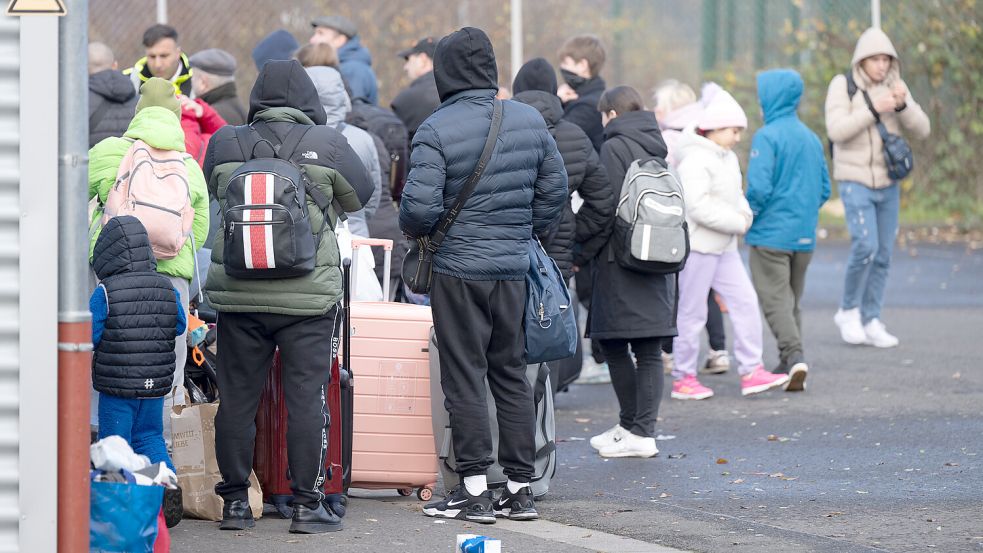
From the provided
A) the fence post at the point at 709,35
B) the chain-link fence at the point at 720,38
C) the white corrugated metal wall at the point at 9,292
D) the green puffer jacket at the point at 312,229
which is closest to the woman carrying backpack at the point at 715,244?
the green puffer jacket at the point at 312,229

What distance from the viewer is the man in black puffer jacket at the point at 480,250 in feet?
21.1

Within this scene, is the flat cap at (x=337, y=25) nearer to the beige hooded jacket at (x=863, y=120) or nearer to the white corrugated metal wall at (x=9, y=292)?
the beige hooded jacket at (x=863, y=120)

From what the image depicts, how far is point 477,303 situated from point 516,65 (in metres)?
8.99

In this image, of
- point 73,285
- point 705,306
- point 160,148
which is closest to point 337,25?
point 705,306

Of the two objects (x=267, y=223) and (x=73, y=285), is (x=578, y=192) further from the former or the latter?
(x=73, y=285)

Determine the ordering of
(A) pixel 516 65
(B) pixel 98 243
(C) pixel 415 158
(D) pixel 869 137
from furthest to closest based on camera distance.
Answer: (A) pixel 516 65
(D) pixel 869 137
(C) pixel 415 158
(B) pixel 98 243

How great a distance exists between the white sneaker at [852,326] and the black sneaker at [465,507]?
5.83 metres

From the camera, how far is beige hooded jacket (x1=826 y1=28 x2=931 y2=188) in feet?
37.1

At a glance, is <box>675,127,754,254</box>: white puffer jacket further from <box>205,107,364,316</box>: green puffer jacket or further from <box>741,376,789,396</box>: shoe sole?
<box>205,107,364,316</box>: green puffer jacket

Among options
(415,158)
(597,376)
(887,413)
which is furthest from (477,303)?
(597,376)

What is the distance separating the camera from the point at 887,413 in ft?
30.0

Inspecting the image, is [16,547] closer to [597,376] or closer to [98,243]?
[98,243]

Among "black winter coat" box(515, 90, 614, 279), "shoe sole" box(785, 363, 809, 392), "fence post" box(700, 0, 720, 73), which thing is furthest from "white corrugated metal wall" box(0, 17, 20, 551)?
"fence post" box(700, 0, 720, 73)

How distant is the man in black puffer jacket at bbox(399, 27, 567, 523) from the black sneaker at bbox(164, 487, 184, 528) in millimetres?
1077
